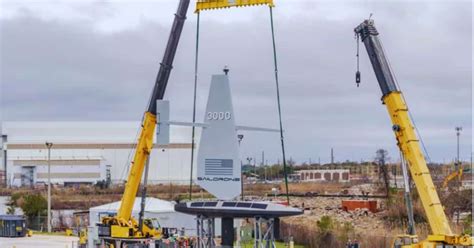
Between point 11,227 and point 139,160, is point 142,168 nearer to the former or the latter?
point 139,160

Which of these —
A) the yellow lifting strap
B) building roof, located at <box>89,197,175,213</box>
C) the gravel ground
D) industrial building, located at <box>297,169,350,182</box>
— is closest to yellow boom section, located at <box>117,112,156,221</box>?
the yellow lifting strap

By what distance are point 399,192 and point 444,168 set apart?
120ft

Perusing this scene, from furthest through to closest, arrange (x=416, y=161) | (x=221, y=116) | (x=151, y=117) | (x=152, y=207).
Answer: (x=152, y=207) < (x=151, y=117) < (x=416, y=161) < (x=221, y=116)

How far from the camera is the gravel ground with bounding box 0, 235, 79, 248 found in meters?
51.8

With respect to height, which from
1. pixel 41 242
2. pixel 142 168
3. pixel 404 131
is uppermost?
pixel 404 131

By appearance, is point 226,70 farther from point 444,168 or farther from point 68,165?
point 68,165

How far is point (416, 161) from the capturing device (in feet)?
108

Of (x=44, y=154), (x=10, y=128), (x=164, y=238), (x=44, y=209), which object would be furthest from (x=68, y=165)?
(x=164, y=238)

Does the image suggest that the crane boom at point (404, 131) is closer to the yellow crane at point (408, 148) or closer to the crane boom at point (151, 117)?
the yellow crane at point (408, 148)

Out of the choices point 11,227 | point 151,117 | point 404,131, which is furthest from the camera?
point 11,227

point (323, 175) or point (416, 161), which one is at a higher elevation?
point (323, 175)

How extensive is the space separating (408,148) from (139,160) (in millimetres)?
13548

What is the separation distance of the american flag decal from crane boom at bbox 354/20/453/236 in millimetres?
8950

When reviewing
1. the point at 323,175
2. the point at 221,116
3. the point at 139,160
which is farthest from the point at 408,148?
the point at 323,175
